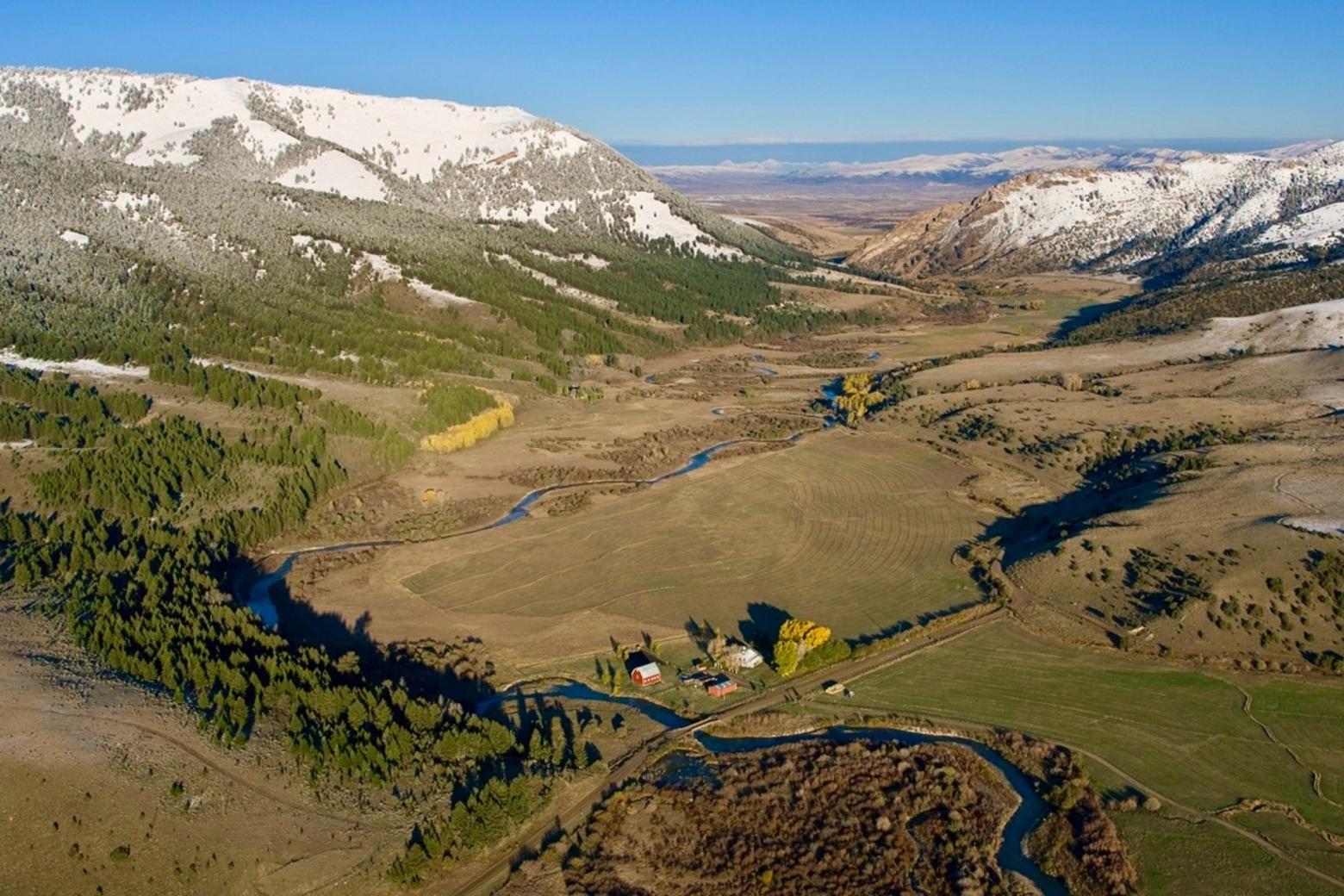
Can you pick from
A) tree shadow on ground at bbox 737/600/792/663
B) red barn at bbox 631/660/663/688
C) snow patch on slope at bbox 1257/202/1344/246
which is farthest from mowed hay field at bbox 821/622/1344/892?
snow patch on slope at bbox 1257/202/1344/246

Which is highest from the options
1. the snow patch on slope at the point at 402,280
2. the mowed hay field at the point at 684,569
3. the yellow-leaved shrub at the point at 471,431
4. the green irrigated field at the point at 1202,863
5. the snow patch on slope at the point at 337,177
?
the snow patch on slope at the point at 337,177

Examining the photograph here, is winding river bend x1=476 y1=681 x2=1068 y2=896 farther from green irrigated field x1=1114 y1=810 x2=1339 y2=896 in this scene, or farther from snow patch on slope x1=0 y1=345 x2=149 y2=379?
snow patch on slope x1=0 y1=345 x2=149 y2=379

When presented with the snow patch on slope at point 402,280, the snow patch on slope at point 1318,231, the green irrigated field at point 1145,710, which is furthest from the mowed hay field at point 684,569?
the snow patch on slope at point 1318,231

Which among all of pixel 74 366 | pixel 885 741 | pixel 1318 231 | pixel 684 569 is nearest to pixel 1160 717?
pixel 885 741

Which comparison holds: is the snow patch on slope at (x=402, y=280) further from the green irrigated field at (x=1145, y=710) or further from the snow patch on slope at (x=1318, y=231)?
the snow patch on slope at (x=1318, y=231)

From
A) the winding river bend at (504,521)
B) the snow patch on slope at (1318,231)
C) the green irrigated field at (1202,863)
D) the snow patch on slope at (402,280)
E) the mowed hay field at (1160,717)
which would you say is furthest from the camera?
the snow patch on slope at (1318,231)

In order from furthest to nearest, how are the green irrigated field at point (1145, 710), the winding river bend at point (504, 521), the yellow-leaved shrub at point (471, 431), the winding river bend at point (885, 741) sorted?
the yellow-leaved shrub at point (471, 431) → the winding river bend at point (504, 521) → the green irrigated field at point (1145, 710) → the winding river bend at point (885, 741)
